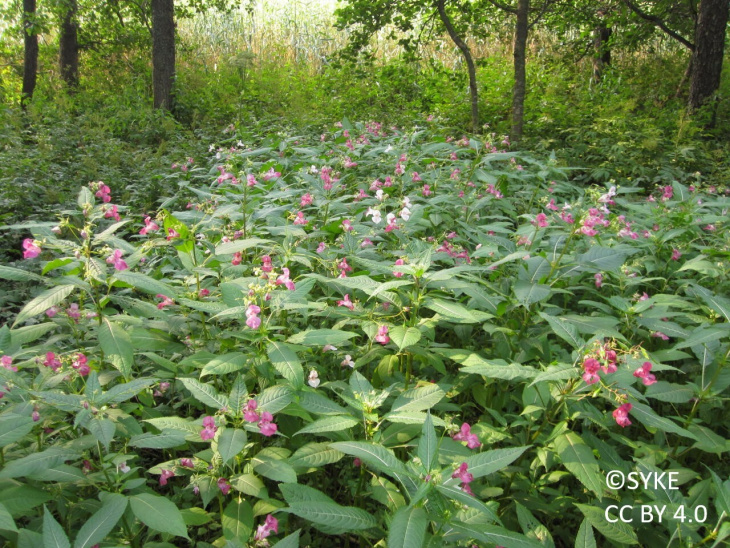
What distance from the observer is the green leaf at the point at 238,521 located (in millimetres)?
1430

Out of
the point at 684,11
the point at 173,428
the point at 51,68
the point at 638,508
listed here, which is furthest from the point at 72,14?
the point at 638,508

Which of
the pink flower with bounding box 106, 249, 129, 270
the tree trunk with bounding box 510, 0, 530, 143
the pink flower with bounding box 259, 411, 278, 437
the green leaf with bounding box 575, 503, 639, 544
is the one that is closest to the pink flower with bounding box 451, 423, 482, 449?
the green leaf with bounding box 575, 503, 639, 544

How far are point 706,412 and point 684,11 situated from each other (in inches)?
393

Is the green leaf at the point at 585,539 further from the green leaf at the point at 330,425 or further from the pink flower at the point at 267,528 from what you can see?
the pink flower at the point at 267,528

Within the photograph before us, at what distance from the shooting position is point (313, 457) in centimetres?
154

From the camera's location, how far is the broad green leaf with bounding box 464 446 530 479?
1308 mm

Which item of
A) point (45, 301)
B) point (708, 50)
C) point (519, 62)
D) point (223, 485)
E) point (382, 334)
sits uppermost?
point (708, 50)

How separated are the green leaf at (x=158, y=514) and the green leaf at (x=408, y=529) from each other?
52 cm

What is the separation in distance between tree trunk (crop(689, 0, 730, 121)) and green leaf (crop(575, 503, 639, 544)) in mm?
8096

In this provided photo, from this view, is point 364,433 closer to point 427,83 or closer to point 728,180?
point 728,180

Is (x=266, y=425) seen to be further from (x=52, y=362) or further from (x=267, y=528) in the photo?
(x=52, y=362)

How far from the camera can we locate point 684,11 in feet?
30.3

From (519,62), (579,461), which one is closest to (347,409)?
(579,461)

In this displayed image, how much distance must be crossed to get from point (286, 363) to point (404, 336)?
40cm
